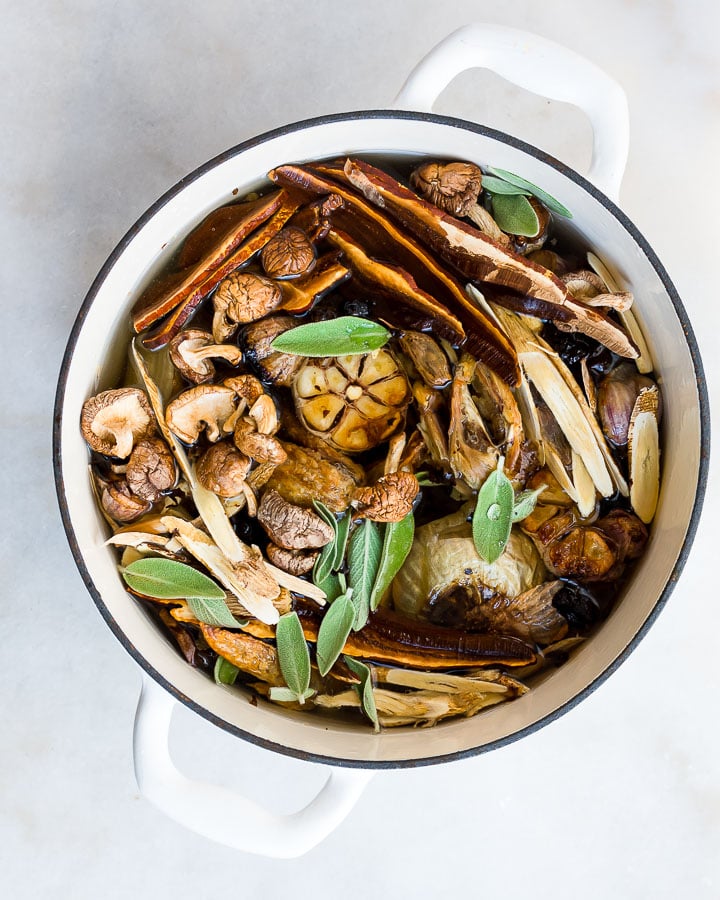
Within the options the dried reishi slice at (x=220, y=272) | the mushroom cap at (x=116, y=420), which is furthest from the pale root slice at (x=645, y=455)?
the mushroom cap at (x=116, y=420)

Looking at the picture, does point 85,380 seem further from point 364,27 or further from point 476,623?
point 364,27

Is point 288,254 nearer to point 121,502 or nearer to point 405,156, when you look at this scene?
point 405,156

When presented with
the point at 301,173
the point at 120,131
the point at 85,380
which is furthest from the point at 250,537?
the point at 120,131

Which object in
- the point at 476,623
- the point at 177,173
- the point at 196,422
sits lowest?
the point at 476,623

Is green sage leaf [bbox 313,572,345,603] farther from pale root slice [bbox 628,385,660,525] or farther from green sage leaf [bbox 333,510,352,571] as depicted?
pale root slice [bbox 628,385,660,525]

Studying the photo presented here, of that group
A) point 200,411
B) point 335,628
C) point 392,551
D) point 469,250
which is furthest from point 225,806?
point 469,250

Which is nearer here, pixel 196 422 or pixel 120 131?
pixel 196 422
